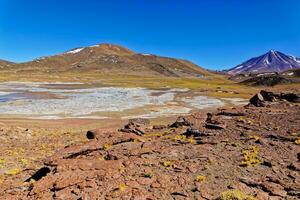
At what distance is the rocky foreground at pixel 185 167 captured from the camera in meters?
15.6

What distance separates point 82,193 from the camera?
15.9 m

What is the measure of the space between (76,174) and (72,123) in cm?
4028

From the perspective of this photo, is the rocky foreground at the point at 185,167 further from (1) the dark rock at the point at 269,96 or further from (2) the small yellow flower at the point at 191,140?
(1) the dark rock at the point at 269,96

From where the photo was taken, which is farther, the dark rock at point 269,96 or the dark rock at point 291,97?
the dark rock at point 269,96

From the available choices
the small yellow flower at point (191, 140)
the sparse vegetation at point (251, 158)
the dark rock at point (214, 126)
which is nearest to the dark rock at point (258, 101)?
the dark rock at point (214, 126)

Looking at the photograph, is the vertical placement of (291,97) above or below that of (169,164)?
above

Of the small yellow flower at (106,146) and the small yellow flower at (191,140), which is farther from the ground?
the small yellow flower at (191,140)

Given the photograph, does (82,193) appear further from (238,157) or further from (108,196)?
(238,157)

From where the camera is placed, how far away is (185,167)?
58.8 ft

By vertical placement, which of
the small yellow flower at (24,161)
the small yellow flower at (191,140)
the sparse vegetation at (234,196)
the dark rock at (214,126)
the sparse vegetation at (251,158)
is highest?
the dark rock at (214,126)

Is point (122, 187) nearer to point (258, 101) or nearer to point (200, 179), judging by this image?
point (200, 179)

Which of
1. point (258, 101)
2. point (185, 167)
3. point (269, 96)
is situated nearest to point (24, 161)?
point (185, 167)

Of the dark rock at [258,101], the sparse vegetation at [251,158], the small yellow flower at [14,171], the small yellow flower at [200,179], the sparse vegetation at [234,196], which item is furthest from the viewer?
the dark rock at [258,101]

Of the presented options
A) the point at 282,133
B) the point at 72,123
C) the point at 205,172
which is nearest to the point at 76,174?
the point at 205,172
